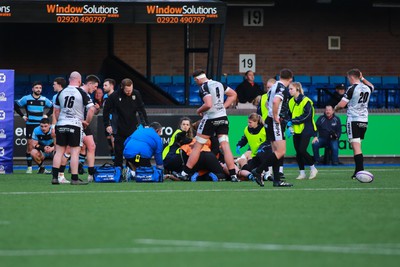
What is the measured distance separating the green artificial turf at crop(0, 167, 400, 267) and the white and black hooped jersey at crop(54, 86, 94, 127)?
119cm

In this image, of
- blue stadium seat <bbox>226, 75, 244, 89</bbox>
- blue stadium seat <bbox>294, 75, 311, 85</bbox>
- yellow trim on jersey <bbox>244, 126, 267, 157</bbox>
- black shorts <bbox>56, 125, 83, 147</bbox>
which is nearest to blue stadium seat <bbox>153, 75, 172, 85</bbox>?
blue stadium seat <bbox>226, 75, 244, 89</bbox>

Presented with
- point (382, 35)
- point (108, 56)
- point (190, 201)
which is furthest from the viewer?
point (382, 35)

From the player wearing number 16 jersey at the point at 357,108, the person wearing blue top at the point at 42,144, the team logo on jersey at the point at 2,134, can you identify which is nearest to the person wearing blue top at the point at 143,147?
the player wearing number 16 jersey at the point at 357,108

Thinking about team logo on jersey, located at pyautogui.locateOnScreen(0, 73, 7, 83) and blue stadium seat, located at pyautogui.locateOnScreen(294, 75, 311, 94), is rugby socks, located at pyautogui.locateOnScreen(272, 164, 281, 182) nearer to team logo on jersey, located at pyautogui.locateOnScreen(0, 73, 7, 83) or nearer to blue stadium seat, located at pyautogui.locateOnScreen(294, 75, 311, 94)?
team logo on jersey, located at pyautogui.locateOnScreen(0, 73, 7, 83)

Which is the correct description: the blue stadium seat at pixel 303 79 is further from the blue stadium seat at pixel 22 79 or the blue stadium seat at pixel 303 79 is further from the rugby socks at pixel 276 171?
the rugby socks at pixel 276 171

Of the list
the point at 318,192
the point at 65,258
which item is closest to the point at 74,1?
the point at 318,192

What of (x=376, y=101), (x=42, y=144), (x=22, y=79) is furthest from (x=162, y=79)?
(x=42, y=144)

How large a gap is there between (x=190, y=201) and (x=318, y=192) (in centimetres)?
246

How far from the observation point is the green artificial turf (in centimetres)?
923

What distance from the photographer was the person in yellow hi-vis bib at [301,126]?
20.8 meters

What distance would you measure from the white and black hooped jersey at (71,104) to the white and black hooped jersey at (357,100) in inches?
178

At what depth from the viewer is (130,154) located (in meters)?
19.9

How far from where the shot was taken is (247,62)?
1399 inches

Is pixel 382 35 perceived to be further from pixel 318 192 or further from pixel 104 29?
pixel 318 192
